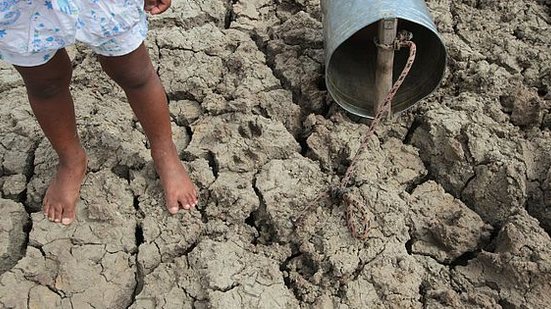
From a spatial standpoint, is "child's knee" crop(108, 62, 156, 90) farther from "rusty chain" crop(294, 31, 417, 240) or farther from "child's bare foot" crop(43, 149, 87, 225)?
"rusty chain" crop(294, 31, 417, 240)

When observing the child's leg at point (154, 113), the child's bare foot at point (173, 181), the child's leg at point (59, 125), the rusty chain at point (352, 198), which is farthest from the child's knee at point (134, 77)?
the rusty chain at point (352, 198)

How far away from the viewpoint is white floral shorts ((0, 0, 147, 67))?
1.66 m

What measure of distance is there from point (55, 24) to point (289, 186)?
39.2 inches

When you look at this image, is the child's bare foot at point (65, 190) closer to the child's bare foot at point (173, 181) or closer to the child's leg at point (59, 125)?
the child's leg at point (59, 125)

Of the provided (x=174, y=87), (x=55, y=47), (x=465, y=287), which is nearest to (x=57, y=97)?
(x=55, y=47)

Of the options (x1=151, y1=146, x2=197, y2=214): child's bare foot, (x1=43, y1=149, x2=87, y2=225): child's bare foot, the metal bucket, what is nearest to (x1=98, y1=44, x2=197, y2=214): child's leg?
(x1=151, y1=146, x2=197, y2=214): child's bare foot

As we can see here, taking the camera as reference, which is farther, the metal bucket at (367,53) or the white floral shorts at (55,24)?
the metal bucket at (367,53)

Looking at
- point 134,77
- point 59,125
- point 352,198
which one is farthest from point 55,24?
point 352,198

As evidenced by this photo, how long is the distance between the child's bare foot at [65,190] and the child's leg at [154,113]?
28cm

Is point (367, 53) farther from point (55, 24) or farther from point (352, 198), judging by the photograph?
point (55, 24)

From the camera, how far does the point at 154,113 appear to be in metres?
2.13

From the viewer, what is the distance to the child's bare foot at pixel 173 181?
222 cm

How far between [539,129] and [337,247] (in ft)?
3.28

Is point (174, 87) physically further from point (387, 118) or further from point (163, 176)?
point (387, 118)
